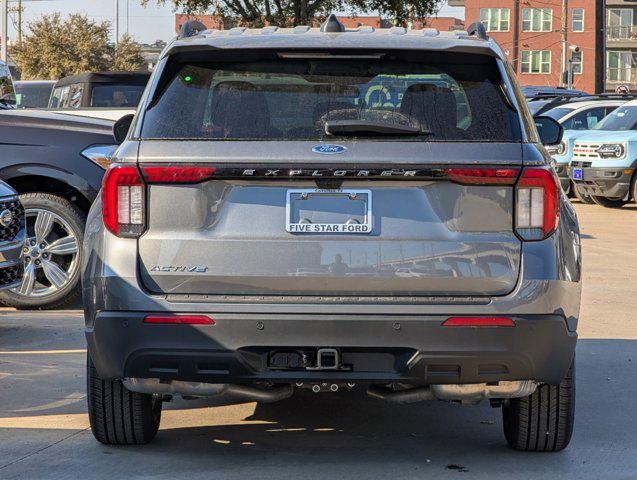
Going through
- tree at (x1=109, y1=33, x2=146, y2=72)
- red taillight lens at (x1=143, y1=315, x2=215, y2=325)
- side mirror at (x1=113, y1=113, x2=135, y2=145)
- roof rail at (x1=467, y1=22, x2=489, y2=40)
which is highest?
tree at (x1=109, y1=33, x2=146, y2=72)

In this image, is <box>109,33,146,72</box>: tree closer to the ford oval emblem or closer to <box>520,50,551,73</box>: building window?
<box>520,50,551,73</box>: building window

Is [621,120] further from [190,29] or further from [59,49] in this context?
[59,49]

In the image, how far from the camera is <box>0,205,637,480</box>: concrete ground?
549cm

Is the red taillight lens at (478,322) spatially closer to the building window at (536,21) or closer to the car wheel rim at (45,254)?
the car wheel rim at (45,254)

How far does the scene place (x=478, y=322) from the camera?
5031mm

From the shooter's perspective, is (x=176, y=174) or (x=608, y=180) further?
(x=608, y=180)

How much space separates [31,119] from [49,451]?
5.16 m

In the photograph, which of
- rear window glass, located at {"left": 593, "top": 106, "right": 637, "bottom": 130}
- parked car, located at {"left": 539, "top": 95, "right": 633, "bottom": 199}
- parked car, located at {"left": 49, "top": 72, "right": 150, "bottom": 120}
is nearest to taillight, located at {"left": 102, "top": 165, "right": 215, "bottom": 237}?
parked car, located at {"left": 49, "top": 72, "right": 150, "bottom": 120}

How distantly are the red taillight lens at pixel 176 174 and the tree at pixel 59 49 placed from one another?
199 feet

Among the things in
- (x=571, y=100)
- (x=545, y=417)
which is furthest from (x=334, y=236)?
(x=571, y=100)

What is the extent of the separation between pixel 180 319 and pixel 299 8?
3009 cm

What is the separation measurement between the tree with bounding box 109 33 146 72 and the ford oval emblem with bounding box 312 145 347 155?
66172 mm

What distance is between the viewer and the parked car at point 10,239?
8.63 m

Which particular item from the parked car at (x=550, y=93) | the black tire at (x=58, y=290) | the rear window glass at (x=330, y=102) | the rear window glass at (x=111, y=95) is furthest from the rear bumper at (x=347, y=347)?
the parked car at (x=550, y=93)
